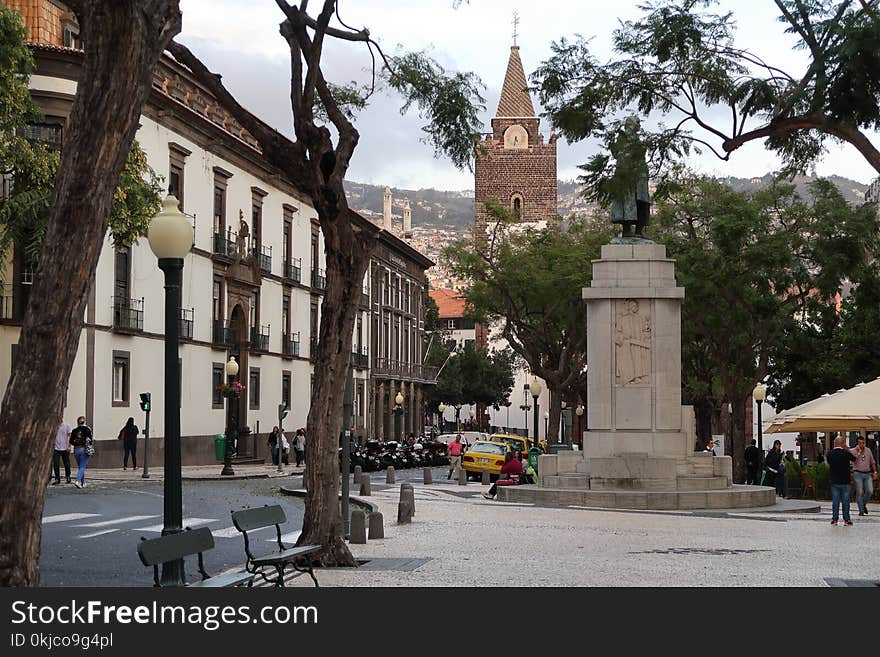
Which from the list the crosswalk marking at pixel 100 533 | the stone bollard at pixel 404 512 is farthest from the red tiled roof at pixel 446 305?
the crosswalk marking at pixel 100 533

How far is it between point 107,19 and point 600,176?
7569mm

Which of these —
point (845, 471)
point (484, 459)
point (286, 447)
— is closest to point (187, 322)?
point (286, 447)

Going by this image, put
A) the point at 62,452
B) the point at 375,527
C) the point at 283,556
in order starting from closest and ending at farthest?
1. the point at 283,556
2. the point at 375,527
3. the point at 62,452

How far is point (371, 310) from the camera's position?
246 feet

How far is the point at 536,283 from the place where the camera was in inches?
2104

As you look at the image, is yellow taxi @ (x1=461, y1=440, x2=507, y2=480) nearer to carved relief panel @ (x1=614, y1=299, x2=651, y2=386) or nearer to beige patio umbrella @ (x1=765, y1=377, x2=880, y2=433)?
beige patio umbrella @ (x1=765, y1=377, x2=880, y2=433)

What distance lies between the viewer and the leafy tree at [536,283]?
53.7 metres

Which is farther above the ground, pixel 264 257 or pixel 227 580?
pixel 264 257

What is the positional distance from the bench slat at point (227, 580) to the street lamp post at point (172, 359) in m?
0.31

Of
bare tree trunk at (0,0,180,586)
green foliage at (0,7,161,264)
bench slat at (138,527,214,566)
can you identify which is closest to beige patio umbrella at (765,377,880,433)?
green foliage at (0,7,161,264)

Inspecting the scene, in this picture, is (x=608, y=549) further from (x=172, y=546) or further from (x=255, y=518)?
(x=172, y=546)

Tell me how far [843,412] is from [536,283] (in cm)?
2597

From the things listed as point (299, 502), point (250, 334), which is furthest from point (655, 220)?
point (299, 502)

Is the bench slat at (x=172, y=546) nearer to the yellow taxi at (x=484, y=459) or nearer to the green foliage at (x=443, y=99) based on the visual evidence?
the green foliage at (x=443, y=99)
